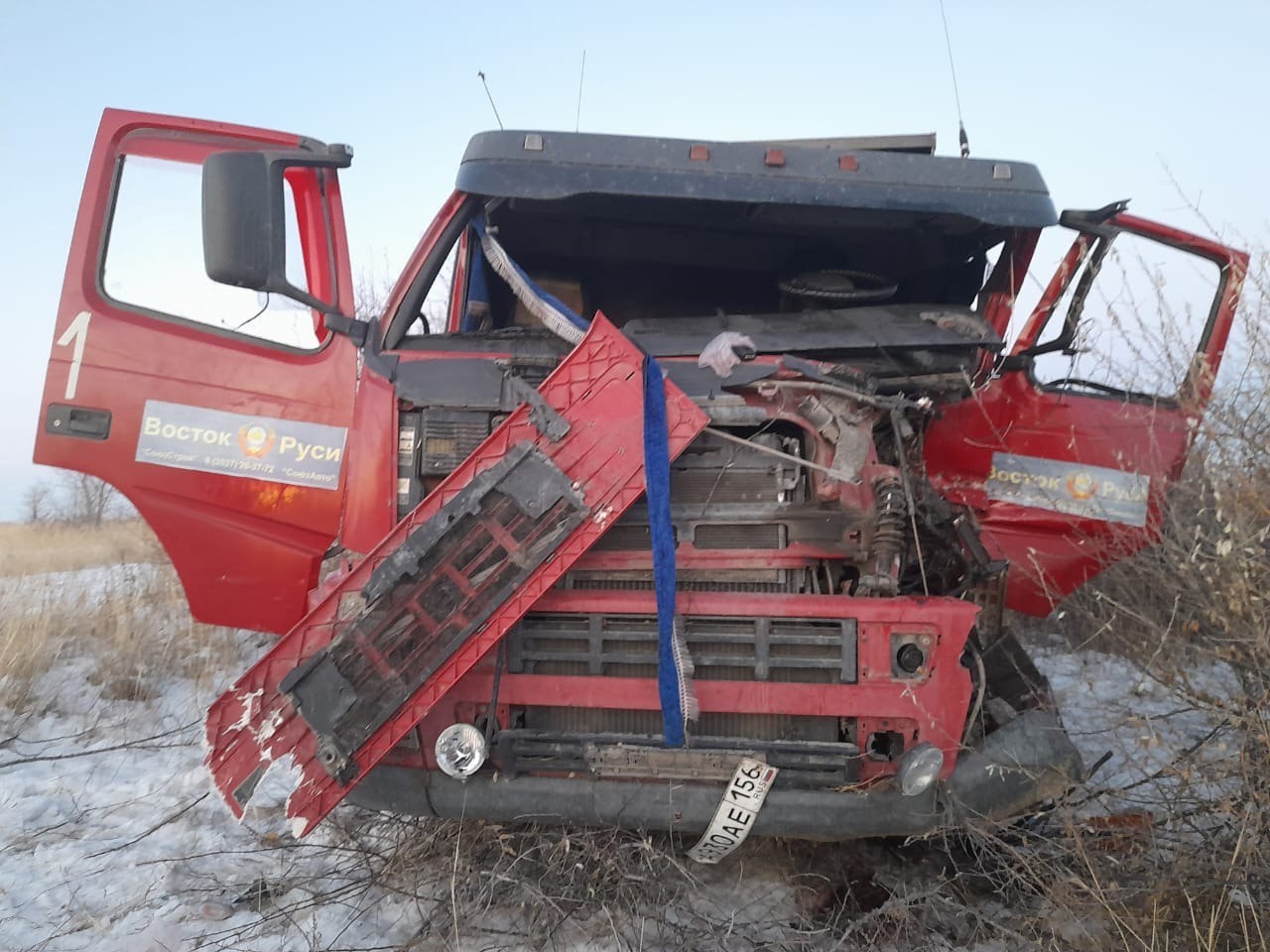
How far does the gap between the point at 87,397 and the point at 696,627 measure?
2.64 meters

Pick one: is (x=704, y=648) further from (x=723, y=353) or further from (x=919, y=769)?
(x=723, y=353)

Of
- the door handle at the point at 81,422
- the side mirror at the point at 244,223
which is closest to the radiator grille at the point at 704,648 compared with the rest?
the side mirror at the point at 244,223

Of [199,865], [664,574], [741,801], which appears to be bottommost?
[199,865]

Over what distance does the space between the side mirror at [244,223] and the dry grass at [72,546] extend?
269 inches

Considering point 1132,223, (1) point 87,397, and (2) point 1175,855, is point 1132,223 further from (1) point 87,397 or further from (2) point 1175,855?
(1) point 87,397

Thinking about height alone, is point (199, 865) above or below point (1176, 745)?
below

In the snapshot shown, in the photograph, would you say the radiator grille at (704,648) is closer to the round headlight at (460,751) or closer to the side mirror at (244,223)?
the round headlight at (460,751)

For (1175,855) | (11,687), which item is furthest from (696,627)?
(11,687)

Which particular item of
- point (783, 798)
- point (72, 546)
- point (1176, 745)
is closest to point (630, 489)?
point (783, 798)

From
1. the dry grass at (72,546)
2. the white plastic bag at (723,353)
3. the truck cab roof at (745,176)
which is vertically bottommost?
the dry grass at (72,546)

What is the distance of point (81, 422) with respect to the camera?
11.3ft

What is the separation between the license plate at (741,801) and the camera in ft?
9.14

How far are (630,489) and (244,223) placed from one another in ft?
5.84

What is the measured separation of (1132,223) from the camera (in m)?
3.93
